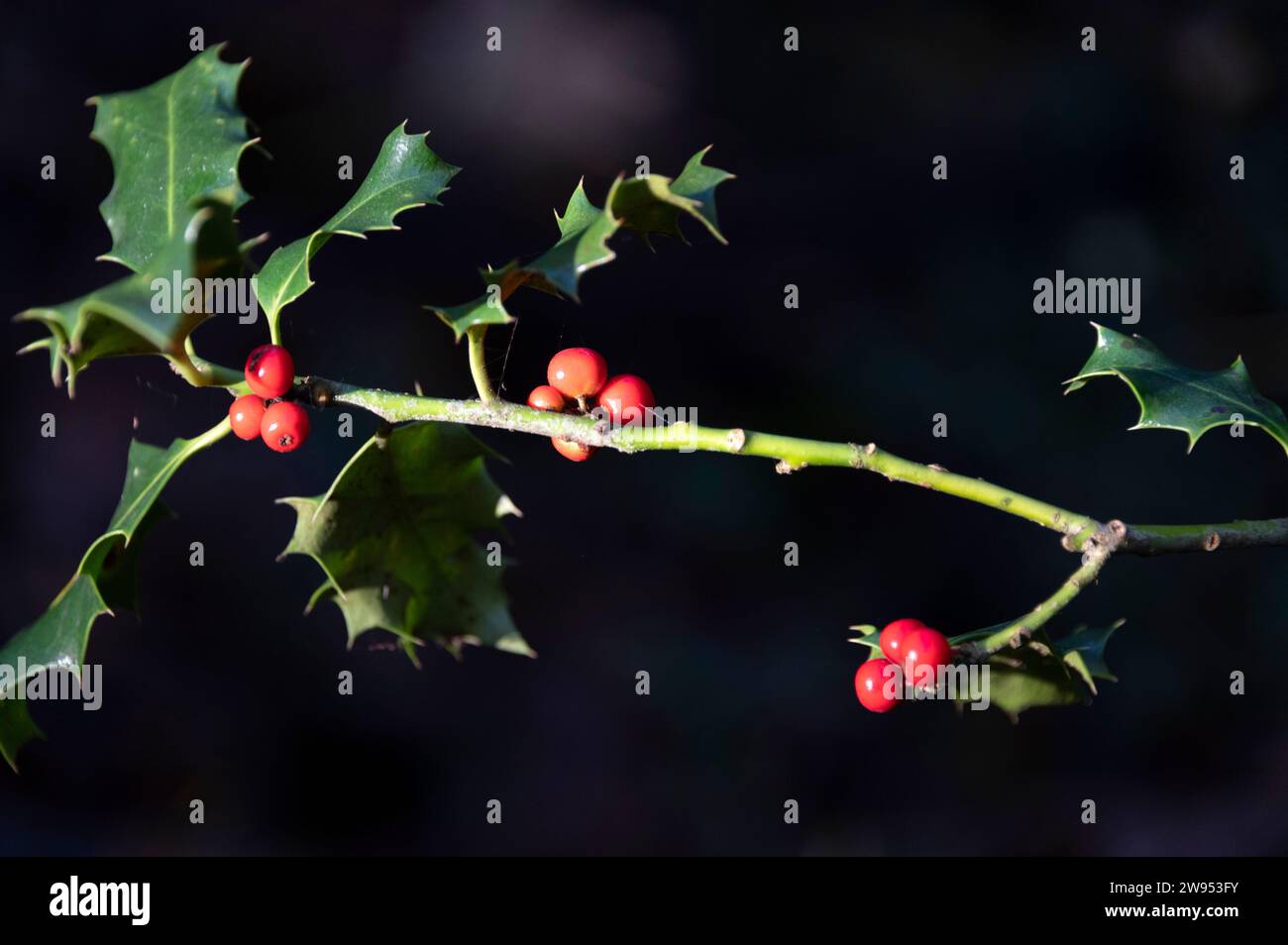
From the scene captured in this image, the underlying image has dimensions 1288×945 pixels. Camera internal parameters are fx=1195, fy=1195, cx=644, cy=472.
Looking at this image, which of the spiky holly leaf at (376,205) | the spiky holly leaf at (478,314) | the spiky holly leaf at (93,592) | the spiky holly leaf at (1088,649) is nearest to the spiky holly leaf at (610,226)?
the spiky holly leaf at (478,314)

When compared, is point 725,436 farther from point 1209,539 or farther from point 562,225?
point 1209,539

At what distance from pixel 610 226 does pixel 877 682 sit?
1.79ft

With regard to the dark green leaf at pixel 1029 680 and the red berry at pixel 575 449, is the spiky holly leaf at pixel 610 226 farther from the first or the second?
the dark green leaf at pixel 1029 680

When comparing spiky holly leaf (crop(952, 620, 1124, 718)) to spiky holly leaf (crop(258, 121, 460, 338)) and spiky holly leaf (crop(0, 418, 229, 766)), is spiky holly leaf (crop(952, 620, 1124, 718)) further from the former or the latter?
spiky holly leaf (crop(0, 418, 229, 766))

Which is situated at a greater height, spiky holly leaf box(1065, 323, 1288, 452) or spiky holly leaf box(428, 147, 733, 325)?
spiky holly leaf box(428, 147, 733, 325)

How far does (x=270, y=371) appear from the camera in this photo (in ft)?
3.89

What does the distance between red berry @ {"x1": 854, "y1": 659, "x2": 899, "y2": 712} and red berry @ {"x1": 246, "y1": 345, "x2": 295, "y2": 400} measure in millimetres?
656

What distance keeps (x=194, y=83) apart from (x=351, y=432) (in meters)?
1.68

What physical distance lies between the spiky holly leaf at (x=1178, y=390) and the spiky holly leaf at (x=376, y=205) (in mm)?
772

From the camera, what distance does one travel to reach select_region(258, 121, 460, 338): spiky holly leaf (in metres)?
1.33

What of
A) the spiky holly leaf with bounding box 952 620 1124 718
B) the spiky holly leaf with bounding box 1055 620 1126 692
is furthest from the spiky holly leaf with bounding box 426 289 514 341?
the spiky holly leaf with bounding box 1055 620 1126 692

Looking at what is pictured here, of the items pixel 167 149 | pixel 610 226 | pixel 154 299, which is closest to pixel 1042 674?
pixel 610 226

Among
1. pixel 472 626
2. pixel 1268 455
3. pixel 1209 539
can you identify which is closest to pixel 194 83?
pixel 472 626

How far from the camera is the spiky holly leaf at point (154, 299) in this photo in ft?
3.25
